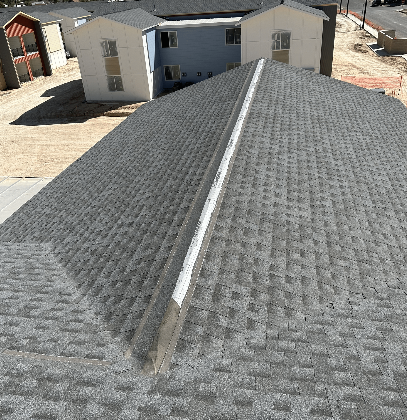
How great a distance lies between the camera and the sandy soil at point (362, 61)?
37.1 meters

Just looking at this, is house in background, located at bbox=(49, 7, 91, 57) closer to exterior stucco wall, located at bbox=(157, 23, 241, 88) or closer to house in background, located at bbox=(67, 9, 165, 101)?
house in background, located at bbox=(67, 9, 165, 101)

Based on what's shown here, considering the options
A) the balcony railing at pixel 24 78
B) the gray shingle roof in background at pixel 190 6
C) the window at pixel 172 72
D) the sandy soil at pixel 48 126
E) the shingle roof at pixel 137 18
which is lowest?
the sandy soil at pixel 48 126

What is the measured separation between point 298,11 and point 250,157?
2545 centimetres

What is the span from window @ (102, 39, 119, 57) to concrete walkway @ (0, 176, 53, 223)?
17998 millimetres

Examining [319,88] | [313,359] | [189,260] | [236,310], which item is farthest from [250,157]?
[319,88]

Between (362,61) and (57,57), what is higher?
(57,57)

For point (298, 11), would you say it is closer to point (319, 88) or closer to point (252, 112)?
point (319, 88)

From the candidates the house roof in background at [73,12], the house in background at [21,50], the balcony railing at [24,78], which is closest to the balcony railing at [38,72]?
the house in background at [21,50]

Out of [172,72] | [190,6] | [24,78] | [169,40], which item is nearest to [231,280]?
[169,40]

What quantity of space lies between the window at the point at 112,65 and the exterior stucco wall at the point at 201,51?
5142mm

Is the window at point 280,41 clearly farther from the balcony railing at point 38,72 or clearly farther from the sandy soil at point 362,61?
the balcony railing at point 38,72

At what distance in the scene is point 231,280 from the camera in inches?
215

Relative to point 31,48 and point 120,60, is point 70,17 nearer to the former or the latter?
point 31,48

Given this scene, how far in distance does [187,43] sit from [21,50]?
24.2 metres
